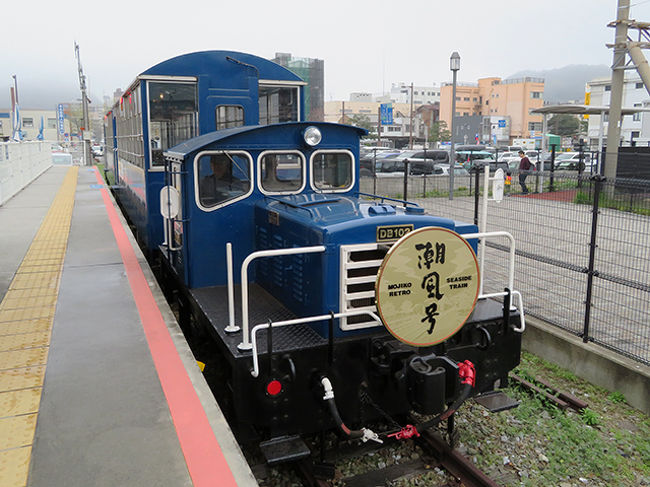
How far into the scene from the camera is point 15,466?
3.39 metres

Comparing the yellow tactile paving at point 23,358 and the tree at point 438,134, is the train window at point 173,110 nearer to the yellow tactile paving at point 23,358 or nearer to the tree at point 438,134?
the yellow tactile paving at point 23,358

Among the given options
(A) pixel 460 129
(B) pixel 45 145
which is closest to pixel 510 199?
(A) pixel 460 129

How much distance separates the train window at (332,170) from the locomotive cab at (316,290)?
2 cm

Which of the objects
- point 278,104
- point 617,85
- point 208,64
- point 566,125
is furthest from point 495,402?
point 566,125

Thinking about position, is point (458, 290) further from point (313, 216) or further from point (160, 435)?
point (160, 435)

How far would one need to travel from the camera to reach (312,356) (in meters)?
4.35

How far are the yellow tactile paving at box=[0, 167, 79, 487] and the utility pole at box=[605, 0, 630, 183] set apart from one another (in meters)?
16.3

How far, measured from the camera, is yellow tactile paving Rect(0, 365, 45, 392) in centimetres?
448

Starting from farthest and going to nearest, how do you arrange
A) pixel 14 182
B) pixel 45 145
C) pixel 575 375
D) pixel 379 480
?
pixel 45 145 → pixel 14 182 → pixel 575 375 → pixel 379 480

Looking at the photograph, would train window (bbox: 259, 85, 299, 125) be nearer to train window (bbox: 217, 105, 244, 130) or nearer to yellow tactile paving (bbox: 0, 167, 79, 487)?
train window (bbox: 217, 105, 244, 130)

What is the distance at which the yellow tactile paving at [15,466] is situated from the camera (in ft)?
10.7

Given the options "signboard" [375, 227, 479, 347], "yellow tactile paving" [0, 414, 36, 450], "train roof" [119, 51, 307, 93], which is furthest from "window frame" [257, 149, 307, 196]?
"train roof" [119, 51, 307, 93]

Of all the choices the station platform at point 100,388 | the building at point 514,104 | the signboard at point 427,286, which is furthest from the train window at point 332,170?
the building at point 514,104

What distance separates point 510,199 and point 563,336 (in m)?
2.79
